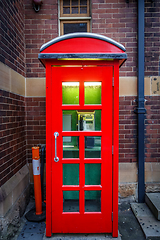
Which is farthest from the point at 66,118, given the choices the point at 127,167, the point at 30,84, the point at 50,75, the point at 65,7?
the point at 65,7

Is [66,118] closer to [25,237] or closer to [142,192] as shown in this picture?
[25,237]

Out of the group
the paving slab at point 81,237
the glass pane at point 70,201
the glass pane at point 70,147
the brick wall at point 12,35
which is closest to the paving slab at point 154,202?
the paving slab at point 81,237

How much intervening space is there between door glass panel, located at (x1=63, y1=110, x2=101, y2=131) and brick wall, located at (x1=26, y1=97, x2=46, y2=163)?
1.21 metres

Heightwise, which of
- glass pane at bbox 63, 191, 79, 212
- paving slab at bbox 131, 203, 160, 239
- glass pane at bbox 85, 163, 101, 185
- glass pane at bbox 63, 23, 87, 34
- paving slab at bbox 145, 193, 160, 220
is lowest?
paving slab at bbox 131, 203, 160, 239

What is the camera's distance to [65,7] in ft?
11.1

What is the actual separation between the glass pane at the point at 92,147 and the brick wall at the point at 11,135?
53.6 inches

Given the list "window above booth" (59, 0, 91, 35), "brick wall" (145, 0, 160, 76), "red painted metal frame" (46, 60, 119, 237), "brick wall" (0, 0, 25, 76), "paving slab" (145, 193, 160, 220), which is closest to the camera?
"red painted metal frame" (46, 60, 119, 237)

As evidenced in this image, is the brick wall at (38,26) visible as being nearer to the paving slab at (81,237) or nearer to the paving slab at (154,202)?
the paving slab at (81,237)

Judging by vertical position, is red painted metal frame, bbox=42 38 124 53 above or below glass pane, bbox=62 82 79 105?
above

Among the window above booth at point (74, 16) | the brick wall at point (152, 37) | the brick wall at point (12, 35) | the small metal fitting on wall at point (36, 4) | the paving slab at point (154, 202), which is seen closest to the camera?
the brick wall at point (12, 35)

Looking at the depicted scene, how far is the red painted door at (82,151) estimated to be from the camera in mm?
2246

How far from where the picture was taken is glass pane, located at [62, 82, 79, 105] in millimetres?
2277

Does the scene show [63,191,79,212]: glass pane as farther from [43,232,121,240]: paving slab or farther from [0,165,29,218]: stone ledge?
[0,165,29,218]: stone ledge

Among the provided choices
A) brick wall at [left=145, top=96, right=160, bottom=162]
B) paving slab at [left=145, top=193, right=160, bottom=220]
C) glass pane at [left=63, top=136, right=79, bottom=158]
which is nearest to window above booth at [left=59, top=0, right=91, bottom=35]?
brick wall at [left=145, top=96, right=160, bottom=162]
